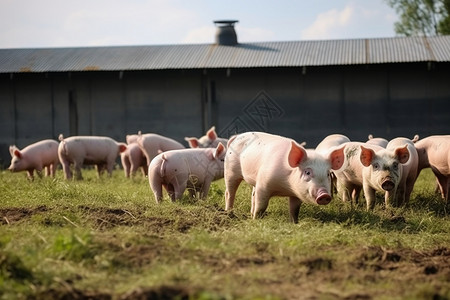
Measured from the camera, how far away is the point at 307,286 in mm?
4367

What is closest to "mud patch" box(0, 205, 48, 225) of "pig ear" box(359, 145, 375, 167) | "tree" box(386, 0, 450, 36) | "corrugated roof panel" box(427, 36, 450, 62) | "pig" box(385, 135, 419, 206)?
"pig ear" box(359, 145, 375, 167)

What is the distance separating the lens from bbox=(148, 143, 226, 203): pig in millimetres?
A: 8562

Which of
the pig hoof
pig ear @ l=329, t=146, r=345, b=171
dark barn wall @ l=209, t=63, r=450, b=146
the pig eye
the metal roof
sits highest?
the metal roof

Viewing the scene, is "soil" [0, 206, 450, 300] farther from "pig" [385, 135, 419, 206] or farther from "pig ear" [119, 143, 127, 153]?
"pig ear" [119, 143, 127, 153]

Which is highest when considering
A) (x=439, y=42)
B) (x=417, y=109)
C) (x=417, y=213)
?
(x=439, y=42)

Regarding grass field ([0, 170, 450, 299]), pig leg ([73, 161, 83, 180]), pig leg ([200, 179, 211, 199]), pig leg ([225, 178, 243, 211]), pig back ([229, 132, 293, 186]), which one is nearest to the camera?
grass field ([0, 170, 450, 299])

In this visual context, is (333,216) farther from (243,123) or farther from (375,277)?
(243,123)

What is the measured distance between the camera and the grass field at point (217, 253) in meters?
4.24

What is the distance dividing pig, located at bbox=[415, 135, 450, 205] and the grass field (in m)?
1.76

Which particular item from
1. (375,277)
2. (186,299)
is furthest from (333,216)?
(186,299)

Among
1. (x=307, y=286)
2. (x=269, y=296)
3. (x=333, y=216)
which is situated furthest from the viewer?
(x=333, y=216)

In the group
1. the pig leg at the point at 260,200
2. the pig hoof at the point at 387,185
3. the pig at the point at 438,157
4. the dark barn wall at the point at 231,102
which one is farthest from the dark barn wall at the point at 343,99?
the pig leg at the point at 260,200

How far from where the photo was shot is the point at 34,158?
13320mm

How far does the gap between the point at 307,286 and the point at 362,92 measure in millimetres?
13256
